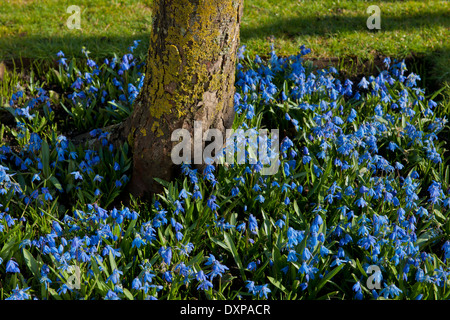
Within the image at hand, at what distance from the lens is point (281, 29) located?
6.00 m

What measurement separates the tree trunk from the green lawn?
1.73 m

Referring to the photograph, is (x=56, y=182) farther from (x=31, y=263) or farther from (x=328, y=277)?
(x=328, y=277)

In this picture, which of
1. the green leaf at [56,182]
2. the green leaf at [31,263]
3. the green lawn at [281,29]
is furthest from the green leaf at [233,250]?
the green lawn at [281,29]

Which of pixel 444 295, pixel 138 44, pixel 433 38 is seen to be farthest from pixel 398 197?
pixel 138 44

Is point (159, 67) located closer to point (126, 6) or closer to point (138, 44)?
point (138, 44)

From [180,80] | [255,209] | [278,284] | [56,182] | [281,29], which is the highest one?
[281,29]

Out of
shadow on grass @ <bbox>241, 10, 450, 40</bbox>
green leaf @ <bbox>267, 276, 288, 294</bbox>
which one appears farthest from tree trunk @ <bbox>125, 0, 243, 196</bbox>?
shadow on grass @ <bbox>241, 10, 450, 40</bbox>

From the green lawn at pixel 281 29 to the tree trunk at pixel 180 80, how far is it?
68.2 inches

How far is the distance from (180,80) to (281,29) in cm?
276

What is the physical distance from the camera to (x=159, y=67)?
3615 mm

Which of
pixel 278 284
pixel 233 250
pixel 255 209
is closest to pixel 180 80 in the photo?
pixel 255 209

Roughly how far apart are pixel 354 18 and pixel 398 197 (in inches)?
123

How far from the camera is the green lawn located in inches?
217

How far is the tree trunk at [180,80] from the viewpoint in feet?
11.3
